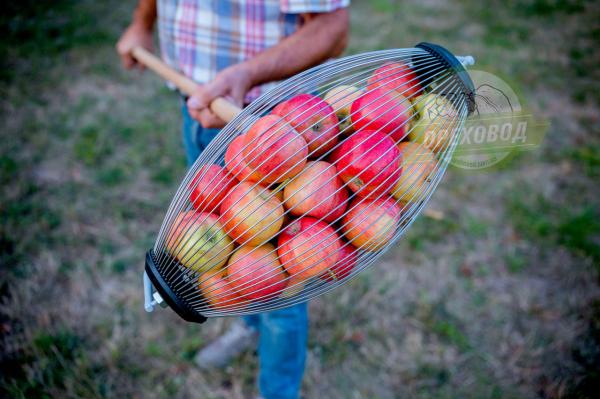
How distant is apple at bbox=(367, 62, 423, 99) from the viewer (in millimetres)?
1059

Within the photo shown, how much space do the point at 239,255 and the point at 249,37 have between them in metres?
1.00

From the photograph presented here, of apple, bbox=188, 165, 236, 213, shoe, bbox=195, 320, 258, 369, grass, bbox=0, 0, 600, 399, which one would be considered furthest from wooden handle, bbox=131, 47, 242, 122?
shoe, bbox=195, 320, 258, 369

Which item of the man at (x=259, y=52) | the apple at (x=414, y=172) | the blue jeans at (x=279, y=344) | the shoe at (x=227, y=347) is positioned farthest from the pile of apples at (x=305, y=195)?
the shoe at (x=227, y=347)

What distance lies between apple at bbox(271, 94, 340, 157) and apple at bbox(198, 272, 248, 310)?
0.40 m

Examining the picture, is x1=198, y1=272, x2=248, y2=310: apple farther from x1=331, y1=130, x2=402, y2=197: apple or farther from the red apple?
x1=331, y1=130, x2=402, y2=197: apple

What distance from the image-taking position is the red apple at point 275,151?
98 centimetres

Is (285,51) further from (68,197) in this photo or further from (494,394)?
(68,197)

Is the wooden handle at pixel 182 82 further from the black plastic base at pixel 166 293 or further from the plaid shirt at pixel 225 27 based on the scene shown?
the black plastic base at pixel 166 293

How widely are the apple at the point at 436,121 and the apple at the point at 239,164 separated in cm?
43

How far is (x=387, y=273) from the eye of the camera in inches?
101

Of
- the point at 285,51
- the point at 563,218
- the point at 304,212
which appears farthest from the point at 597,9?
the point at 304,212

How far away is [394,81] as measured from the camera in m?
1.08

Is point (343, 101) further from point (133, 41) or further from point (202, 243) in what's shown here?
point (133, 41)

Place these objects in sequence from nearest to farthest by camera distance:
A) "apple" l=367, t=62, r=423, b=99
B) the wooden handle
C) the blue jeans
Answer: "apple" l=367, t=62, r=423, b=99 < the wooden handle < the blue jeans
